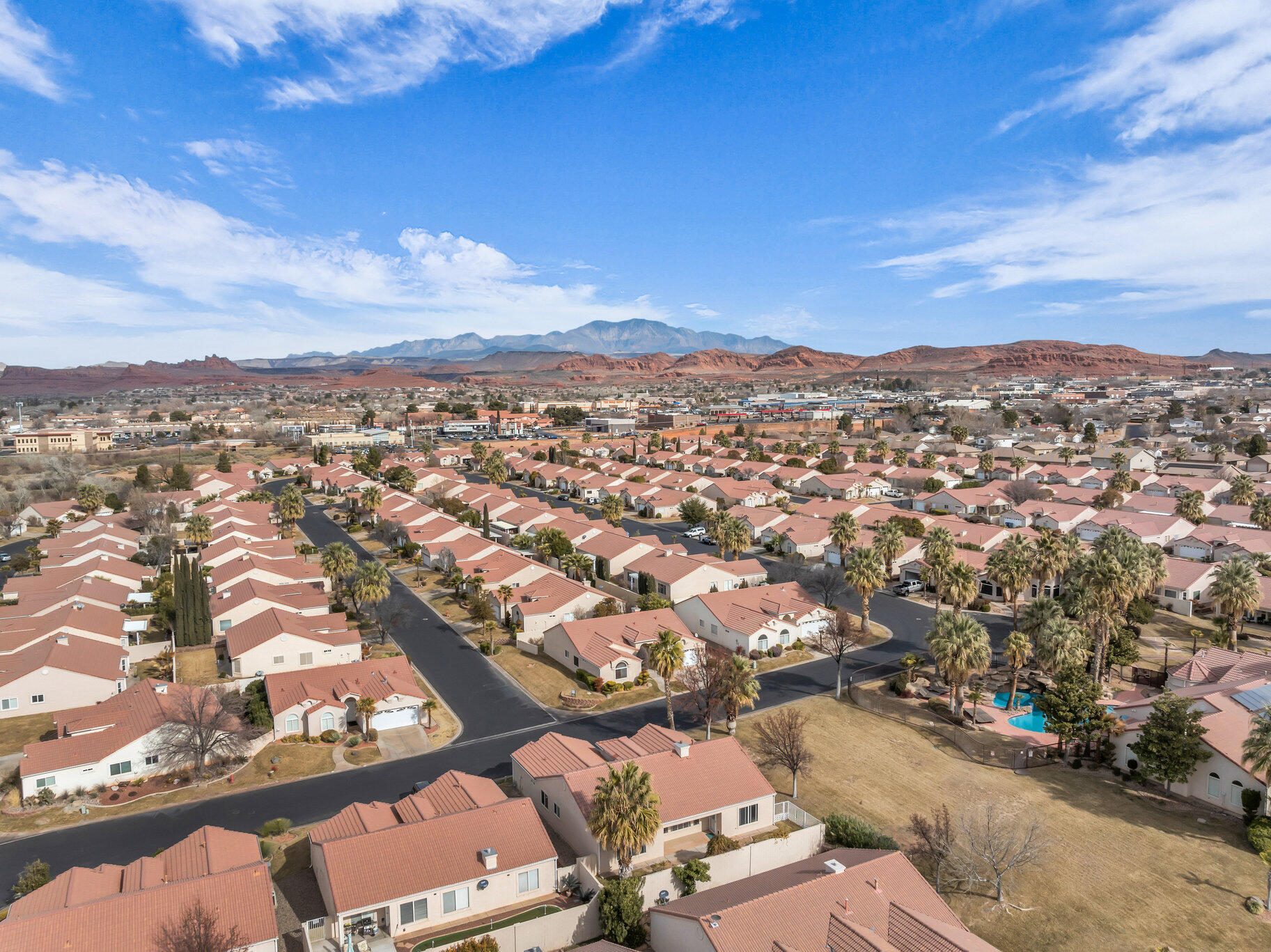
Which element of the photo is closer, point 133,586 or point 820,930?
point 820,930

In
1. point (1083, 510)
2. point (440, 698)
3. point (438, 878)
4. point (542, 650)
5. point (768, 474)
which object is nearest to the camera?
point (438, 878)

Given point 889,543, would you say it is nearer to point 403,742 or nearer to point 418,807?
point 403,742

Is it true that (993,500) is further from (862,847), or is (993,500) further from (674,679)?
(862,847)

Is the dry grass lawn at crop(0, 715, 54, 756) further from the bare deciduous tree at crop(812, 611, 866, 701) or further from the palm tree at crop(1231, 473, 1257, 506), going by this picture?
the palm tree at crop(1231, 473, 1257, 506)

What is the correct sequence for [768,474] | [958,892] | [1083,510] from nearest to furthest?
[958,892], [1083,510], [768,474]

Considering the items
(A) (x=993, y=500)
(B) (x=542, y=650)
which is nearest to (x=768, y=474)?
(A) (x=993, y=500)

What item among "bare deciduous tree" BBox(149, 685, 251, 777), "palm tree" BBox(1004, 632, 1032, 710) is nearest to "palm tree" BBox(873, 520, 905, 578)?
"palm tree" BBox(1004, 632, 1032, 710)

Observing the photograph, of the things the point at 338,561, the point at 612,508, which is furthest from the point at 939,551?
the point at 338,561

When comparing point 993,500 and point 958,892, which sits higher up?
point 993,500

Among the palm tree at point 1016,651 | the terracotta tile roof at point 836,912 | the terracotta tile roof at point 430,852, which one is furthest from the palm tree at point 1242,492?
the terracotta tile roof at point 430,852
